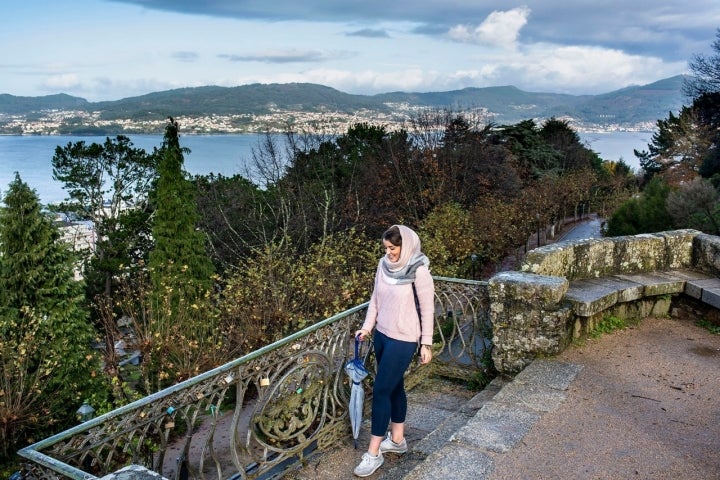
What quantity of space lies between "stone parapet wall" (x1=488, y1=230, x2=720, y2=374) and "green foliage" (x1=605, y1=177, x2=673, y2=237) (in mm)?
12286

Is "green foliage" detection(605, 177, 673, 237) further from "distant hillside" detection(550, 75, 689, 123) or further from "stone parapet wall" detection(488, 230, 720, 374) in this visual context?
"distant hillside" detection(550, 75, 689, 123)

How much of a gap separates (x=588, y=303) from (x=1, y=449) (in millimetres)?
9052

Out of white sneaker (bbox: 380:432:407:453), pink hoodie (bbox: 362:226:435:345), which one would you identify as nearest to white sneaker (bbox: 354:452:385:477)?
white sneaker (bbox: 380:432:407:453)

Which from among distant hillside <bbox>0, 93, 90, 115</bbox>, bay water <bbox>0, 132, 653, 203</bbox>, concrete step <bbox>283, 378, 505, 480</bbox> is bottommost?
bay water <bbox>0, 132, 653, 203</bbox>

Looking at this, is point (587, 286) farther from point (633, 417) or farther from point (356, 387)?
point (356, 387)

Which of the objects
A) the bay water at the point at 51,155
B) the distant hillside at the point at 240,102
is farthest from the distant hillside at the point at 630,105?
the distant hillside at the point at 240,102

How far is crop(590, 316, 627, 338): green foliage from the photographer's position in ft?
18.3

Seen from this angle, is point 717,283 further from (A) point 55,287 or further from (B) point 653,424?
(A) point 55,287

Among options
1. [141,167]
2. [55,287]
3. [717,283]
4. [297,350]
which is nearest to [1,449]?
[55,287]

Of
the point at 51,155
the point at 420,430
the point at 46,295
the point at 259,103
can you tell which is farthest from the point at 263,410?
the point at 259,103

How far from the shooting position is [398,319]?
382 centimetres

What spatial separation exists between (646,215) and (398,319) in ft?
Answer: 59.1

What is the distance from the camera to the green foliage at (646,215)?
60.3ft

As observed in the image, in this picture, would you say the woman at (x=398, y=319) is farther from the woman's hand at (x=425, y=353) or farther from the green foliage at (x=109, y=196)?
the green foliage at (x=109, y=196)
